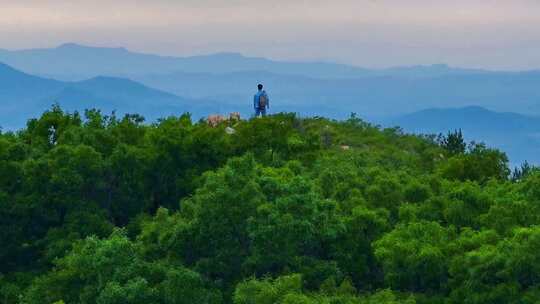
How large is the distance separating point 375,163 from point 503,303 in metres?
19.3

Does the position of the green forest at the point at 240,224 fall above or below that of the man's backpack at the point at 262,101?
below

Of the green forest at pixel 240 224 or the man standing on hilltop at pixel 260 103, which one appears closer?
the green forest at pixel 240 224

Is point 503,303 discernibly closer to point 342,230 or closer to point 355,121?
point 342,230

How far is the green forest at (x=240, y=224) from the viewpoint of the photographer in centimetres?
2156

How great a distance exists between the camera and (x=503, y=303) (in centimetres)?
2095

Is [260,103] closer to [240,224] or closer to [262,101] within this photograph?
[262,101]

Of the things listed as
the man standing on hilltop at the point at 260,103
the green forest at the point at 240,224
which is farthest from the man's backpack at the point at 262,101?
the green forest at the point at 240,224

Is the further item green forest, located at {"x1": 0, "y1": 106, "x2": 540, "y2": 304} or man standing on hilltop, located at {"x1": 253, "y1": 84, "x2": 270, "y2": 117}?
man standing on hilltop, located at {"x1": 253, "y1": 84, "x2": 270, "y2": 117}

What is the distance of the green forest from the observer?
21562 mm

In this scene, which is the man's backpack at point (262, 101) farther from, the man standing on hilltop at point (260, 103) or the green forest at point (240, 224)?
the green forest at point (240, 224)

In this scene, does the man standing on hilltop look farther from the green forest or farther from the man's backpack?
the green forest

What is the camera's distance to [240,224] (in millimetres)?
23469

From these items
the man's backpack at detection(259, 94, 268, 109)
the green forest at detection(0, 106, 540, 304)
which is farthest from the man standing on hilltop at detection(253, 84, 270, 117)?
the green forest at detection(0, 106, 540, 304)

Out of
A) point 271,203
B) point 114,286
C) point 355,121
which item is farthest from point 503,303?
point 355,121
